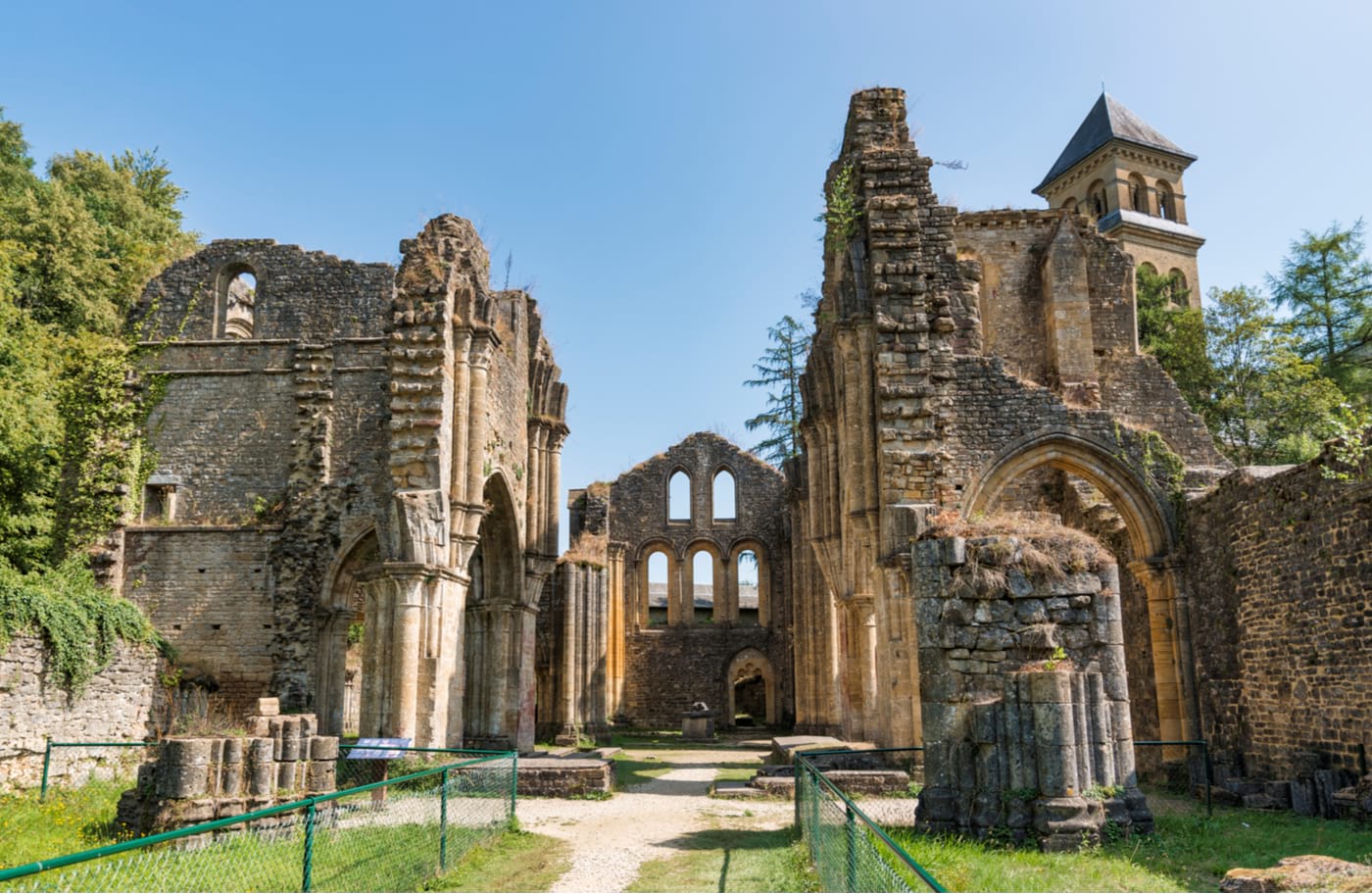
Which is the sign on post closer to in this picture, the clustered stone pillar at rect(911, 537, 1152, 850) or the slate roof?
the clustered stone pillar at rect(911, 537, 1152, 850)

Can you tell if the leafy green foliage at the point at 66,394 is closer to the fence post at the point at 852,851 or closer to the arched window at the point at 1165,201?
the fence post at the point at 852,851

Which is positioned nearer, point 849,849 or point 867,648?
point 849,849

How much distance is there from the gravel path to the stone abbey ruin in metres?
2.32

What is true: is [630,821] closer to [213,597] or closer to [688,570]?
[213,597]

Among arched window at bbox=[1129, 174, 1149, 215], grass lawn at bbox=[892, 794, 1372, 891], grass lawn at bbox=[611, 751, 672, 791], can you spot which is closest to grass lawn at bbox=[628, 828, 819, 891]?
grass lawn at bbox=[892, 794, 1372, 891]

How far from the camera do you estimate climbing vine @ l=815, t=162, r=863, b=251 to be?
16.1m

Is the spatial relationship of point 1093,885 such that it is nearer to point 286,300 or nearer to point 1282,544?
point 1282,544

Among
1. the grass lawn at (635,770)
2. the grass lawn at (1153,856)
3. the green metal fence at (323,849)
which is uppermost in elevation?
the green metal fence at (323,849)

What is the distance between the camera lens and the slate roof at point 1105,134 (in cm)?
4675

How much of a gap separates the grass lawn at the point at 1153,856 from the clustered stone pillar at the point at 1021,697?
306 mm

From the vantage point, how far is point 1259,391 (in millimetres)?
26109

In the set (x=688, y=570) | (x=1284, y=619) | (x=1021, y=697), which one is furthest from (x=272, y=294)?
(x=1284, y=619)

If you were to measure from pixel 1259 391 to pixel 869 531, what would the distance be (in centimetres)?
1631

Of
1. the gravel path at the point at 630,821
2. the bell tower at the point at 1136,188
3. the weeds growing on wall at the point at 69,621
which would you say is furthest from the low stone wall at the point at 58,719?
the bell tower at the point at 1136,188
